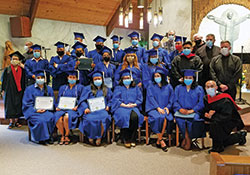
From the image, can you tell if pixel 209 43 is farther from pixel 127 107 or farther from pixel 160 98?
pixel 127 107

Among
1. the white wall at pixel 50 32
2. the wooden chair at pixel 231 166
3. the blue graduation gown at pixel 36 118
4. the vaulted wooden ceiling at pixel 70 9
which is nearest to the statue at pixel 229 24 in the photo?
the vaulted wooden ceiling at pixel 70 9

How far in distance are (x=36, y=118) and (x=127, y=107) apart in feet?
5.61

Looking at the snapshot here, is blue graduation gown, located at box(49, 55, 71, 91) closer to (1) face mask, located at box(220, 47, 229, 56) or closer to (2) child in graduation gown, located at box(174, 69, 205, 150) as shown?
(2) child in graduation gown, located at box(174, 69, 205, 150)

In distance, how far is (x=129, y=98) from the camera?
4434mm

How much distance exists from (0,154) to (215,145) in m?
3.55

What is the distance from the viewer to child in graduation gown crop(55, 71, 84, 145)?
4297 mm

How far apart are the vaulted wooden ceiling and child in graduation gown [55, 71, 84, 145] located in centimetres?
397

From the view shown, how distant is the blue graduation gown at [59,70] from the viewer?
5.02m

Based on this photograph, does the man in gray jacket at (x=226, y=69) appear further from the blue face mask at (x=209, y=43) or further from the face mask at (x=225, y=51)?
the blue face mask at (x=209, y=43)

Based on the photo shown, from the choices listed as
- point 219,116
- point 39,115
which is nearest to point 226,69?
point 219,116

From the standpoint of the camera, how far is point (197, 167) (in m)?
3.29

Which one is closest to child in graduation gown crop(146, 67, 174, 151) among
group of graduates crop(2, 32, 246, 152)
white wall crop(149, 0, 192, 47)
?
group of graduates crop(2, 32, 246, 152)

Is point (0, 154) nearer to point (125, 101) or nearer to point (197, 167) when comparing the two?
point (125, 101)

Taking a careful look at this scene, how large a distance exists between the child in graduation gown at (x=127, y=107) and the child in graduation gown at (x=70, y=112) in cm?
68
